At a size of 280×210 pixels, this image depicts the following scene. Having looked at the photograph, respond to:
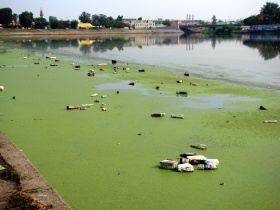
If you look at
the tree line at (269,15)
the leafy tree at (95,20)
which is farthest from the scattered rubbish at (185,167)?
the leafy tree at (95,20)

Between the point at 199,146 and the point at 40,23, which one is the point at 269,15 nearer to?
the point at 40,23

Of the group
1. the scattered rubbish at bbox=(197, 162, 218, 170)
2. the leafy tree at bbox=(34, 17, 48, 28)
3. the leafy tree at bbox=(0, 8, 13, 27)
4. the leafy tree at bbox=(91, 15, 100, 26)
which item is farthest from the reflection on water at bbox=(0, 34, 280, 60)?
the leafy tree at bbox=(91, 15, 100, 26)

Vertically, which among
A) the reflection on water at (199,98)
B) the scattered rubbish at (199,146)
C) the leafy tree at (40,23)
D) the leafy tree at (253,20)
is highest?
the leafy tree at (253,20)

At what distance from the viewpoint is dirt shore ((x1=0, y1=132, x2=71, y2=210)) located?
437 cm

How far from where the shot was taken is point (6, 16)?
93812 mm

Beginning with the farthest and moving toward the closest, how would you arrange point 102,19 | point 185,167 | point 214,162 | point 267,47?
point 102,19 < point 267,47 < point 214,162 < point 185,167

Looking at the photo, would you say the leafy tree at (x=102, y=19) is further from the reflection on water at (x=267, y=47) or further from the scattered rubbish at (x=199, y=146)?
the scattered rubbish at (x=199, y=146)

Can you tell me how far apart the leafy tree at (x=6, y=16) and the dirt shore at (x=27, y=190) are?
97.1 m

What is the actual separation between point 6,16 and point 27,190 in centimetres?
9847

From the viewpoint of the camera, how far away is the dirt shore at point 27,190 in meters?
4.37

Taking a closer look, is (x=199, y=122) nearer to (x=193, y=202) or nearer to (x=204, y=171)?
(x=204, y=171)

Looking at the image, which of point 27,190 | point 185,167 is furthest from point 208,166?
point 27,190

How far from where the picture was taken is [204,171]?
6.00 meters

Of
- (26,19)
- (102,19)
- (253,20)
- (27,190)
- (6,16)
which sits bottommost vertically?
(27,190)
